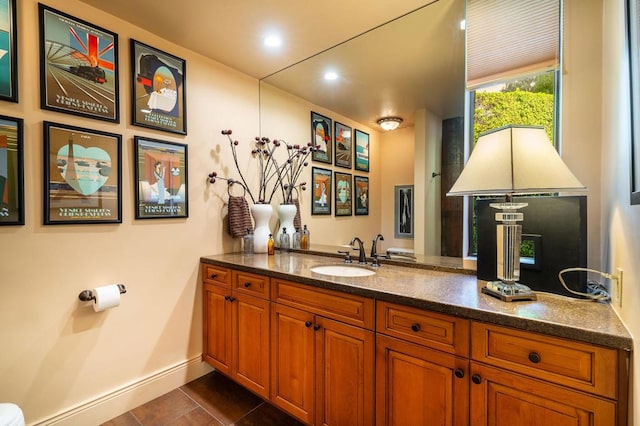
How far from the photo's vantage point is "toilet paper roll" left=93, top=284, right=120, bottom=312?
1708 millimetres

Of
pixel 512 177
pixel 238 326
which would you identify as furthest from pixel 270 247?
pixel 512 177

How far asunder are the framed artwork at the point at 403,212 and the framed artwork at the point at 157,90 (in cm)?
161

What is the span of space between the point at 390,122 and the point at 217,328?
1.92 metres

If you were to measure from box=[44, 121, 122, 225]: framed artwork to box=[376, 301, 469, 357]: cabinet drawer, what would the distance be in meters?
1.69

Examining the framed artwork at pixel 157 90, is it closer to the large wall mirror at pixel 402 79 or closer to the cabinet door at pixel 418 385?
the large wall mirror at pixel 402 79

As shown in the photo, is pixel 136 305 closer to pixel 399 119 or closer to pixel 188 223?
pixel 188 223

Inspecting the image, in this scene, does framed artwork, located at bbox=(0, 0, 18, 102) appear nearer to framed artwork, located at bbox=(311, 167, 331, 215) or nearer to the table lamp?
framed artwork, located at bbox=(311, 167, 331, 215)

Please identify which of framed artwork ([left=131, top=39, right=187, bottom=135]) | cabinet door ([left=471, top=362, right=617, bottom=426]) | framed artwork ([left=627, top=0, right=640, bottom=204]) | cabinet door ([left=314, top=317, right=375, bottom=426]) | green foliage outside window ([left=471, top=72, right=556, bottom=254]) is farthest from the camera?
framed artwork ([left=131, top=39, right=187, bottom=135])

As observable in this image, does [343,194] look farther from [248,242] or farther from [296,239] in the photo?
[248,242]

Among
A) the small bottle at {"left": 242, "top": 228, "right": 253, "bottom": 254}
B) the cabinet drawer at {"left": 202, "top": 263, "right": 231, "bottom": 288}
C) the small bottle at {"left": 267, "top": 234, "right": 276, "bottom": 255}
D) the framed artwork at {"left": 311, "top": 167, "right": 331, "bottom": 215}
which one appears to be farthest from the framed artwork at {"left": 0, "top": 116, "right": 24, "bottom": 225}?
the framed artwork at {"left": 311, "top": 167, "right": 331, "bottom": 215}

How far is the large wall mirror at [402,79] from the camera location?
1.80 metres

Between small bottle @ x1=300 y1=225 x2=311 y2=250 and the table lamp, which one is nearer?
the table lamp

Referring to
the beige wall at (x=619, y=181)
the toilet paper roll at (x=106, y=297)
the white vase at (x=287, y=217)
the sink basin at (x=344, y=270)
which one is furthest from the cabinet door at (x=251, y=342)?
the beige wall at (x=619, y=181)

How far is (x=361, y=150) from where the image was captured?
2.32 meters
